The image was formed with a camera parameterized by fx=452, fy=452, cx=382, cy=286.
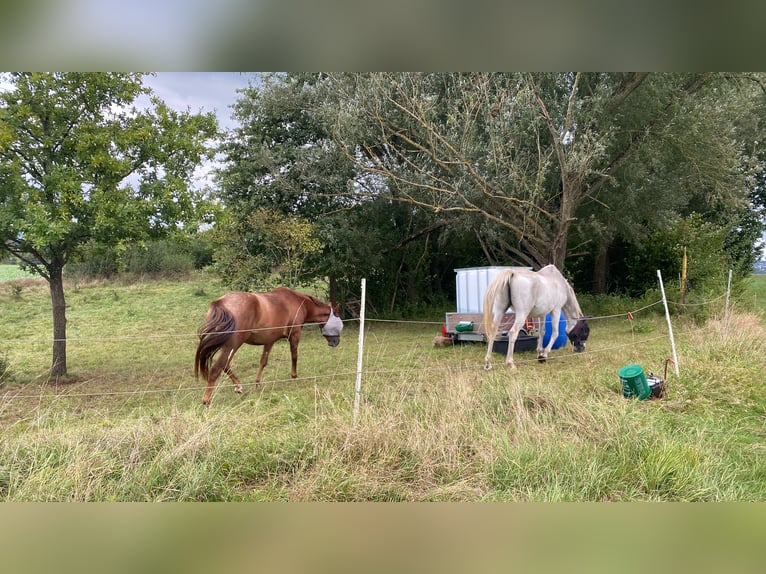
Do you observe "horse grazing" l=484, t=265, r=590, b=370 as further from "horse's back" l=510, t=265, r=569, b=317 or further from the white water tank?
the white water tank

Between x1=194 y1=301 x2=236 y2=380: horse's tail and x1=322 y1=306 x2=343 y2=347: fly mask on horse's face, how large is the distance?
3.98ft

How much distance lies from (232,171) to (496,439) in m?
5.77

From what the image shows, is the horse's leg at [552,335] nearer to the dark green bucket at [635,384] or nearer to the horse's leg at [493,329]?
the horse's leg at [493,329]

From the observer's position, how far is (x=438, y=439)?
3.03 m

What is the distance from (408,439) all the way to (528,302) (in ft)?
11.0

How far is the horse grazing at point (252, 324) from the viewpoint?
447 cm


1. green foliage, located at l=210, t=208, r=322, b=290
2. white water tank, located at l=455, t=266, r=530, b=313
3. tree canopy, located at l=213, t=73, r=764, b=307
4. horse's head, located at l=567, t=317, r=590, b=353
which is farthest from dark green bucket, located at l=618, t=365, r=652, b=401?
green foliage, located at l=210, t=208, r=322, b=290

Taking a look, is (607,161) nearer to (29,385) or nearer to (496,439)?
(496,439)

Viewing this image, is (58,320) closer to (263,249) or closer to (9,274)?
(9,274)

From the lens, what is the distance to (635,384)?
4.20m

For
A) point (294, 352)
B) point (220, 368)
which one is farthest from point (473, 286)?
point (220, 368)

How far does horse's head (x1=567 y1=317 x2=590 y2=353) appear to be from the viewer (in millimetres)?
6098

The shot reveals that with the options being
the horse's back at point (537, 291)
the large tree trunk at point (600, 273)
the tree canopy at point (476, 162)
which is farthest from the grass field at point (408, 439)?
the large tree trunk at point (600, 273)

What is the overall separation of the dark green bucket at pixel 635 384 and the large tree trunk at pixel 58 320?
19.9 feet
